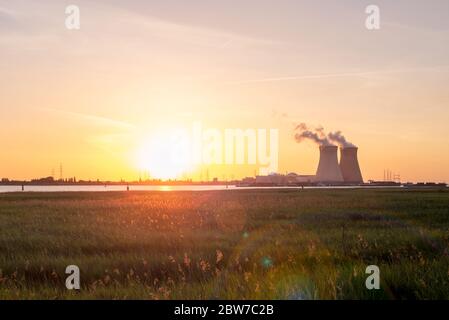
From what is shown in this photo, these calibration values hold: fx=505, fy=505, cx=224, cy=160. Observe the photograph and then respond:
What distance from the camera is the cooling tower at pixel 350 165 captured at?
166500mm

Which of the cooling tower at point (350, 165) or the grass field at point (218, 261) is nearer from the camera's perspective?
the grass field at point (218, 261)

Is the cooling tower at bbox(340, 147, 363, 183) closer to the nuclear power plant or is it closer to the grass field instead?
the nuclear power plant

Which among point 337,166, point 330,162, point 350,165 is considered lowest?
point 337,166

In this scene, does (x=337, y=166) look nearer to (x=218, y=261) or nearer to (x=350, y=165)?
(x=350, y=165)

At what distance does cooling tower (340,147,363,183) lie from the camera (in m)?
166

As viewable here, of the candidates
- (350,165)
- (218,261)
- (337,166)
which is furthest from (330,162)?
(218,261)

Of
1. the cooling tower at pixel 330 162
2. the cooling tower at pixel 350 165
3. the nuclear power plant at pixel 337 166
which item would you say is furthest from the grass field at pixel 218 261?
the cooling tower at pixel 350 165

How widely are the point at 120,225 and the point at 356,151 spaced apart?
152 meters

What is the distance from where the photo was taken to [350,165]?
168m

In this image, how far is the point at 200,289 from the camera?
898cm

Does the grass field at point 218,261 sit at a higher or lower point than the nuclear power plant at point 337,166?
lower

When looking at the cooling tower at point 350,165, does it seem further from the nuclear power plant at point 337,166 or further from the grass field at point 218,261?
the grass field at point 218,261

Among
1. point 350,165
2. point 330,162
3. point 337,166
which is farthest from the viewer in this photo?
point 350,165
